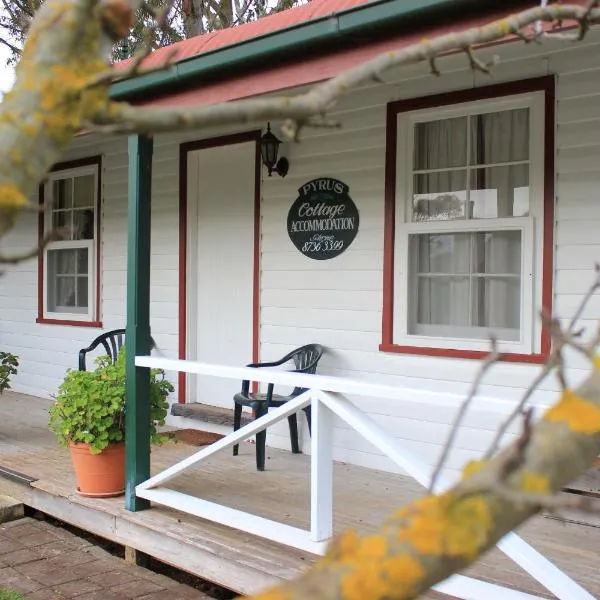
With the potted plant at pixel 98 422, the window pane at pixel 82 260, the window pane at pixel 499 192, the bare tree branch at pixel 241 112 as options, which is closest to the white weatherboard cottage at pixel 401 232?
the window pane at pixel 499 192

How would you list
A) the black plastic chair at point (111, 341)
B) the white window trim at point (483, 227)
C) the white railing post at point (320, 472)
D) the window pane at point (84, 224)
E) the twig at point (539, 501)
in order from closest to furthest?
1. the twig at point (539, 501)
2. the white railing post at point (320, 472)
3. the white window trim at point (483, 227)
4. the black plastic chair at point (111, 341)
5. the window pane at point (84, 224)

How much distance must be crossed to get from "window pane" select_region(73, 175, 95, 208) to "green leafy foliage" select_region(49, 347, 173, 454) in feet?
11.3

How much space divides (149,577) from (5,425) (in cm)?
312

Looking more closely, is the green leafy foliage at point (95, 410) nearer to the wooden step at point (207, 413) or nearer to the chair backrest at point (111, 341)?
the wooden step at point (207, 413)

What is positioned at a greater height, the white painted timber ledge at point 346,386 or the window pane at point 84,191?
the window pane at point 84,191

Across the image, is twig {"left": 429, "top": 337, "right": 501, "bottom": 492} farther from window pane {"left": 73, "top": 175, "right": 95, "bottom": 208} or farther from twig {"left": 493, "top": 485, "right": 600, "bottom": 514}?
window pane {"left": 73, "top": 175, "right": 95, "bottom": 208}

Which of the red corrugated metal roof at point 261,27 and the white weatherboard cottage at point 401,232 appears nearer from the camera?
the red corrugated metal roof at point 261,27

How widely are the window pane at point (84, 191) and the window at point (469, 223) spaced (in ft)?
11.9

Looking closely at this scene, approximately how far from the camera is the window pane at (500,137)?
4496 millimetres

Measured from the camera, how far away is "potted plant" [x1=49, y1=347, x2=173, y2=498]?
4.30 meters

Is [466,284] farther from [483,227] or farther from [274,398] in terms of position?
[274,398]

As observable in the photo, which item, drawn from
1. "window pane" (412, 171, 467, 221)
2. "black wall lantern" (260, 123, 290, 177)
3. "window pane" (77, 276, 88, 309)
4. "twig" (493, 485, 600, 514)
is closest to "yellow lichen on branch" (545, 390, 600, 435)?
"twig" (493, 485, 600, 514)

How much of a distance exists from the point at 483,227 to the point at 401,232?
0.58 meters

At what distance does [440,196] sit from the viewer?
486cm
